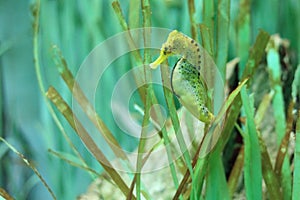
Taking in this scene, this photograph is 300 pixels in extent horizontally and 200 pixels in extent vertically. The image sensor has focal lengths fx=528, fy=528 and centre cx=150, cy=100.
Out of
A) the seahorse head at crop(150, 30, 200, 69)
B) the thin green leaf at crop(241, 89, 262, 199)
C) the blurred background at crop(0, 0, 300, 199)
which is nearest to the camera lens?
the seahorse head at crop(150, 30, 200, 69)

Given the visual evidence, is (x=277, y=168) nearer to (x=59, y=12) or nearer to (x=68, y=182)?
(x=68, y=182)

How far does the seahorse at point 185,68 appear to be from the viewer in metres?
0.49

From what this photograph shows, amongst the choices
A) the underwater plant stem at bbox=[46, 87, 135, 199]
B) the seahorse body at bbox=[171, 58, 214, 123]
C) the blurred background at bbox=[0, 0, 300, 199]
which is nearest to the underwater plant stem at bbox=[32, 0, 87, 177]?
the underwater plant stem at bbox=[46, 87, 135, 199]

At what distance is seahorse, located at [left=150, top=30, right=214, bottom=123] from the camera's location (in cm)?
49

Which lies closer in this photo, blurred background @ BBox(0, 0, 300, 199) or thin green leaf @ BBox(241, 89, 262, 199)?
thin green leaf @ BBox(241, 89, 262, 199)

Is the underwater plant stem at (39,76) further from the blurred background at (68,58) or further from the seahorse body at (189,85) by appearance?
the blurred background at (68,58)

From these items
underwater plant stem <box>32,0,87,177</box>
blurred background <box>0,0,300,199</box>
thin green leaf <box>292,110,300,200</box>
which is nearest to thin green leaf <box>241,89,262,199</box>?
thin green leaf <box>292,110,300,200</box>

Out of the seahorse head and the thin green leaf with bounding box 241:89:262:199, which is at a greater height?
the seahorse head

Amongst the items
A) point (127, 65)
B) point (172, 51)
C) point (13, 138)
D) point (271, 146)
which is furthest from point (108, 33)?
point (172, 51)

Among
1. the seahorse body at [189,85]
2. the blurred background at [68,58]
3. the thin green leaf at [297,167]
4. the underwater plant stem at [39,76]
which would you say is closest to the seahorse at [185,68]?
the seahorse body at [189,85]

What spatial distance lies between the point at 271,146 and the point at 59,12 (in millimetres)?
805

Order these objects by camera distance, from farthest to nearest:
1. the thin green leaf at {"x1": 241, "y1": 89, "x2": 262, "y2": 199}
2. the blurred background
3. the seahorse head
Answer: the blurred background < the thin green leaf at {"x1": 241, "y1": 89, "x2": 262, "y2": 199} < the seahorse head

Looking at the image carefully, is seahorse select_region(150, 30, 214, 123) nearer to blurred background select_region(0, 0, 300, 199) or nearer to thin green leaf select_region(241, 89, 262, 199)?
thin green leaf select_region(241, 89, 262, 199)

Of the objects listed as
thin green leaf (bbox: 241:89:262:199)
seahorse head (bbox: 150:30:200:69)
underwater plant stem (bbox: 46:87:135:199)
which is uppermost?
seahorse head (bbox: 150:30:200:69)
